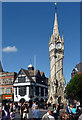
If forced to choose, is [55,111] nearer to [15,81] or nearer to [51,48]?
[15,81]

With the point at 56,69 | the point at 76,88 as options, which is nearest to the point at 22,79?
the point at 76,88

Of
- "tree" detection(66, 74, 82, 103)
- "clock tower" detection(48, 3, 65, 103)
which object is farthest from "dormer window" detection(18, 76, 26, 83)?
"clock tower" detection(48, 3, 65, 103)

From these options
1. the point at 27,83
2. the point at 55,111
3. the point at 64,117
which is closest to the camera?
the point at 64,117

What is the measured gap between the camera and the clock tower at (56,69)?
226 ft

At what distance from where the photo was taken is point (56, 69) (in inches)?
2913

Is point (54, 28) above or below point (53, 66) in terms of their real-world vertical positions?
above

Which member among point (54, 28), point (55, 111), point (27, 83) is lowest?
point (55, 111)

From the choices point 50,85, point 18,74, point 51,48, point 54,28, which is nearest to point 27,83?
point 18,74

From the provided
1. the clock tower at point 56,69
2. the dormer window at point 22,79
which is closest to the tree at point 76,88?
the dormer window at point 22,79

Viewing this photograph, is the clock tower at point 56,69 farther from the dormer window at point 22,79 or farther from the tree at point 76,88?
the dormer window at point 22,79

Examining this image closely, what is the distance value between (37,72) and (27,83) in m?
4.63

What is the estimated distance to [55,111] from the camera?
51.7ft

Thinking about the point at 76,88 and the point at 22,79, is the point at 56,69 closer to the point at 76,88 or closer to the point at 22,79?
the point at 22,79

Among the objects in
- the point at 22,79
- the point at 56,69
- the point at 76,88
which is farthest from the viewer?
the point at 56,69
